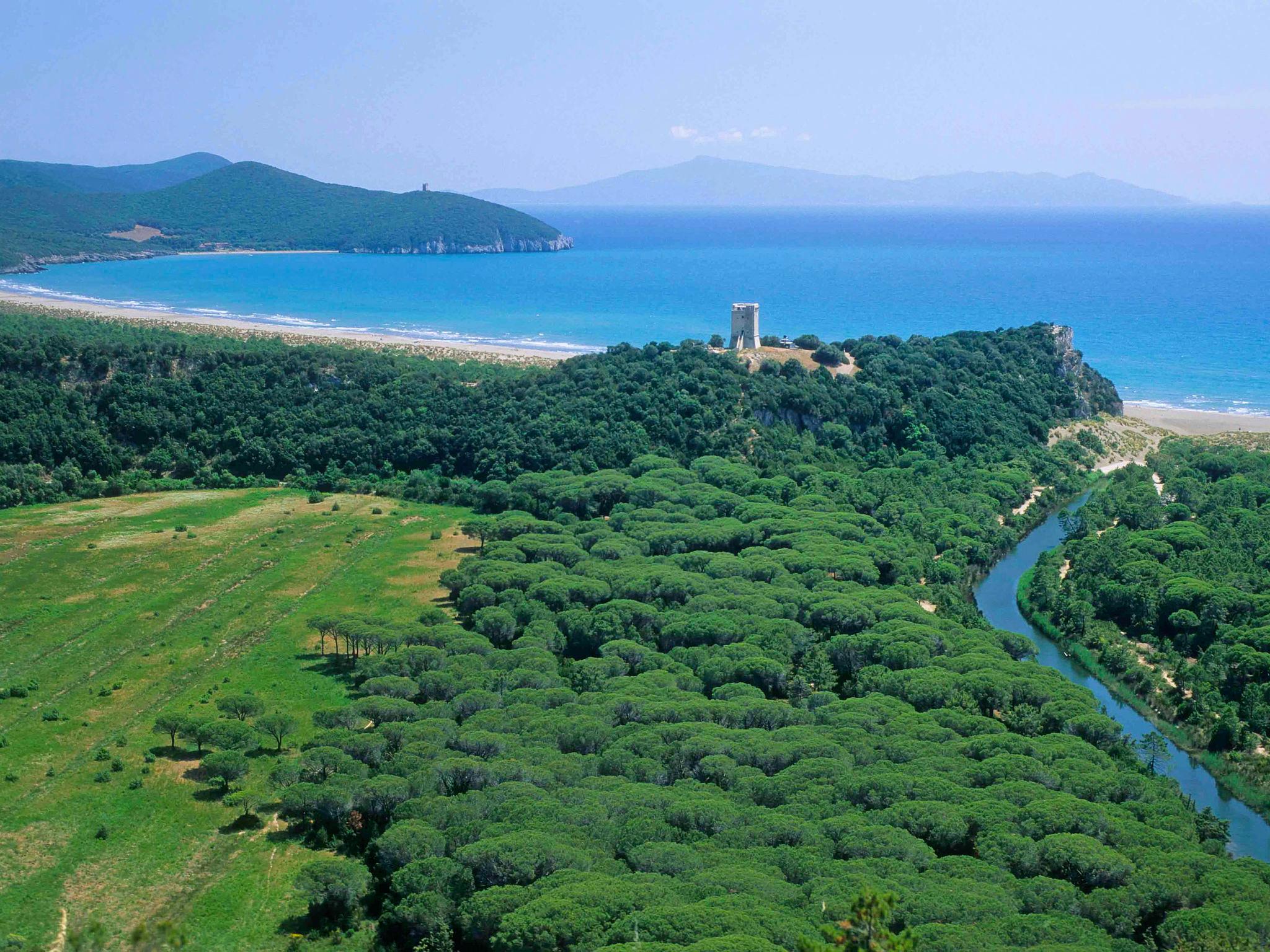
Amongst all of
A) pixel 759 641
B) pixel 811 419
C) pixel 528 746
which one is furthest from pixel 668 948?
pixel 811 419

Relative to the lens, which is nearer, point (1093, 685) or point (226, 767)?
point (226, 767)

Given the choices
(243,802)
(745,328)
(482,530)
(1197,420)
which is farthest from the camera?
(1197,420)

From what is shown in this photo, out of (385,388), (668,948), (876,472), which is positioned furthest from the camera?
(385,388)

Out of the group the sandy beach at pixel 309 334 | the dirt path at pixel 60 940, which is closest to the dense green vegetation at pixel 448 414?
the sandy beach at pixel 309 334

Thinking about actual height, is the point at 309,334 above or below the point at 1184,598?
above

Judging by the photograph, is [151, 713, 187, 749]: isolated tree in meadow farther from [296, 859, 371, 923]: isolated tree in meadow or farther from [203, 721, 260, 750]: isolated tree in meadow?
[296, 859, 371, 923]: isolated tree in meadow

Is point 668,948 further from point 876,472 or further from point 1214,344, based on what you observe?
point 1214,344

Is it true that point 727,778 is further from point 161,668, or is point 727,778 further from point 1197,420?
point 1197,420

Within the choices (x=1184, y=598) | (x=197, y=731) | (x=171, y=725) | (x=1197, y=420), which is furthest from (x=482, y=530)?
(x=1197, y=420)
